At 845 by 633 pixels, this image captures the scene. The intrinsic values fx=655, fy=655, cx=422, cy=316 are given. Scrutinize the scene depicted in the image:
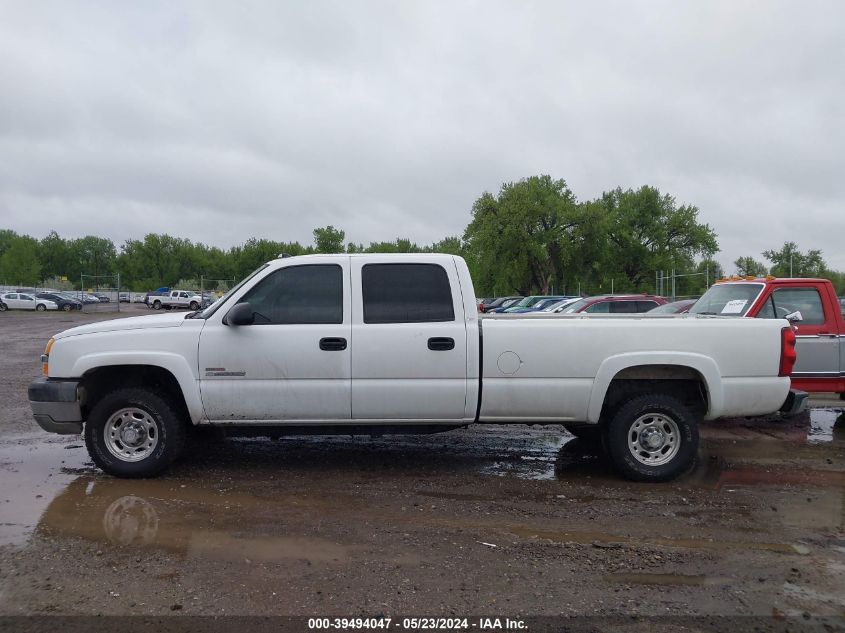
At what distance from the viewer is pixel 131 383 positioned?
590cm

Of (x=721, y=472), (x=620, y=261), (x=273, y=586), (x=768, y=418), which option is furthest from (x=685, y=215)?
(x=273, y=586)

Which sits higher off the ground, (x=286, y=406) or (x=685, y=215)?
(x=685, y=215)

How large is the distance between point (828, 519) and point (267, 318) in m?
4.76

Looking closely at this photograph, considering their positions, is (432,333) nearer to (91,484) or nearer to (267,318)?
(267,318)

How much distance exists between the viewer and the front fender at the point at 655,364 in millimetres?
5633

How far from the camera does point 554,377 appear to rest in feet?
18.5

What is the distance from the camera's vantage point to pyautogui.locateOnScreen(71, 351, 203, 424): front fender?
559 centimetres

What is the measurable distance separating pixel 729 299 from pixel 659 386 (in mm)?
3614

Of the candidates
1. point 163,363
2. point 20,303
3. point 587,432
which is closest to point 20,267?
point 20,303

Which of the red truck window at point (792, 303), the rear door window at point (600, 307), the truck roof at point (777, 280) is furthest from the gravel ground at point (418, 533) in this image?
the rear door window at point (600, 307)

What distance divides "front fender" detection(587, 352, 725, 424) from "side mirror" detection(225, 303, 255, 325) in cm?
Answer: 300

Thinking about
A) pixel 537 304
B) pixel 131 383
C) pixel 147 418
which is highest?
pixel 537 304

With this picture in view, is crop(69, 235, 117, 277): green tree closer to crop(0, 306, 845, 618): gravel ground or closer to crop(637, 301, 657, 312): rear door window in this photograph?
crop(637, 301, 657, 312): rear door window

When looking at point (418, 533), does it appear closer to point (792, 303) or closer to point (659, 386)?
point (659, 386)
